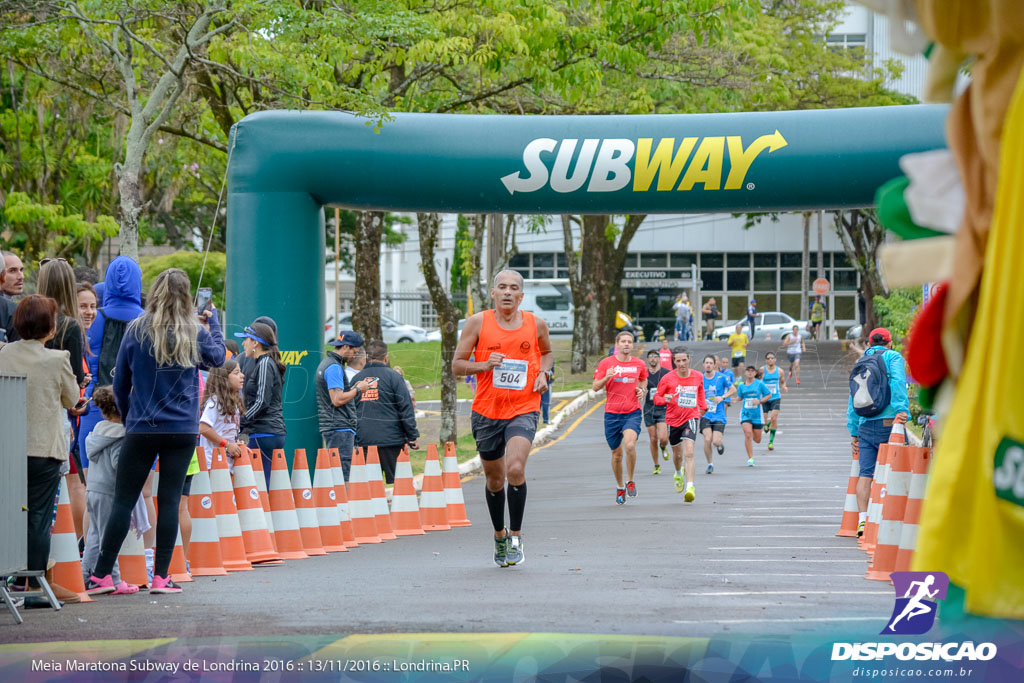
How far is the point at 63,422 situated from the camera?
24.8ft

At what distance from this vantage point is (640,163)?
12.9 metres

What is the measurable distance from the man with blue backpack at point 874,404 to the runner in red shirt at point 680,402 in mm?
4064

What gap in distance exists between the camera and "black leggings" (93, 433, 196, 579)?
25.7ft

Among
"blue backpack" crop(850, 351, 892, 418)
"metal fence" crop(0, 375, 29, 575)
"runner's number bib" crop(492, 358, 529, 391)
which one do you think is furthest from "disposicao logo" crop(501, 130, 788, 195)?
"metal fence" crop(0, 375, 29, 575)

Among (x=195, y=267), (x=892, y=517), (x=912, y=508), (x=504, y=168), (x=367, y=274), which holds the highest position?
(x=504, y=168)

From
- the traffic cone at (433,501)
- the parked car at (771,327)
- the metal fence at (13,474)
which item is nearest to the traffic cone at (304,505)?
the traffic cone at (433,501)

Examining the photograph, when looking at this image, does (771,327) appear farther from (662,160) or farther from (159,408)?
(159,408)

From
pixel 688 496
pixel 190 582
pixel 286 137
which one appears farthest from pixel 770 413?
pixel 190 582

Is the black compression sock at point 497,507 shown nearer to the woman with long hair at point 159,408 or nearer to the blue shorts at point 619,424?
the woman with long hair at point 159,408

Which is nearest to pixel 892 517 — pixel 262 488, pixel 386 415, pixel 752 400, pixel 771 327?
pixel 262 488

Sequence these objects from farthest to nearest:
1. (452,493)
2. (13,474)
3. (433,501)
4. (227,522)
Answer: (452,493)
(433,501)
(227,522)
(13,474)

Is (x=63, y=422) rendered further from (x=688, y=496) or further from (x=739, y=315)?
(x=739, y=315)

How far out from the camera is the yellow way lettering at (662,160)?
12844 millimetres

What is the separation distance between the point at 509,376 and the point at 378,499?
3.08m
